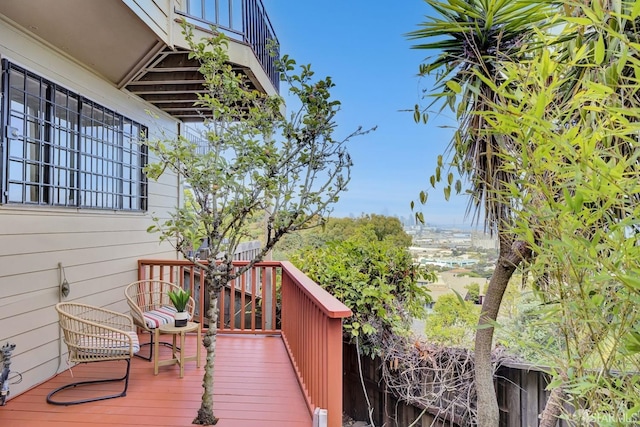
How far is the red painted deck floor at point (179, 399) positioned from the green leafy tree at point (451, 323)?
1.61m

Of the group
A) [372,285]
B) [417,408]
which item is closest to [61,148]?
[372,285]

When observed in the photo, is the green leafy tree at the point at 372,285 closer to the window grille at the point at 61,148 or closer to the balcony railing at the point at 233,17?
the balcony railing at the point at 233,17

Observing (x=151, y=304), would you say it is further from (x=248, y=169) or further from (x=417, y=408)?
(x=417, y=408)

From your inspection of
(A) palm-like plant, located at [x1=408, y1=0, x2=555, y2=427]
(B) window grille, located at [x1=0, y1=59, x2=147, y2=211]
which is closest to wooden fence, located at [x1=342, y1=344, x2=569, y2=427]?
(A) palm-like plant, located at [x1=408, y1=0, x2=555, y2=427]

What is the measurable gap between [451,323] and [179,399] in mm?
2880

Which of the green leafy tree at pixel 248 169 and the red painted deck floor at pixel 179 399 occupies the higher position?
the green leafy tree at pixel 248 169

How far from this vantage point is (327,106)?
96.2 inches

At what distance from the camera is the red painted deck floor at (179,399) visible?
245 cm

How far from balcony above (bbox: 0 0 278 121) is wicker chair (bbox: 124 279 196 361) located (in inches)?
77.8

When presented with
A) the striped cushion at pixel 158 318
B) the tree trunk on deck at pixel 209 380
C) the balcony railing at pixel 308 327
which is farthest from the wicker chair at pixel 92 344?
Result: the balcony railing at pixel 308 327

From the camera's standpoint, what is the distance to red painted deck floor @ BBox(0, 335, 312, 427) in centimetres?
245

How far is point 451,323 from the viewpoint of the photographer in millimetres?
4047

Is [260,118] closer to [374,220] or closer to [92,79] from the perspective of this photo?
[92,79]

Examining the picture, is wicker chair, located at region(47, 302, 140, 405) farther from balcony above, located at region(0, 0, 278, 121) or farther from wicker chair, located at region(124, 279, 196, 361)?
balcony above, located at region(0, 0, 278, 121)
